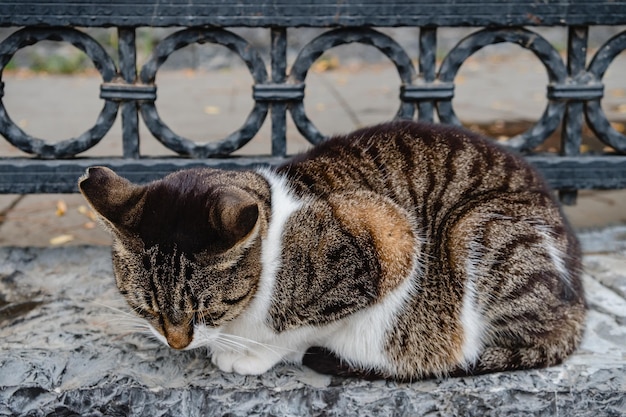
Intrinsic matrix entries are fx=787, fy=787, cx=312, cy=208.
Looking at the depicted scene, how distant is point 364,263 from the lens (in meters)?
2.43

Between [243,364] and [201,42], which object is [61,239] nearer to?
[201,42]

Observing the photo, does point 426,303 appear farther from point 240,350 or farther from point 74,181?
point 74,181

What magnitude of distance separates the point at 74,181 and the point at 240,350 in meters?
1.19

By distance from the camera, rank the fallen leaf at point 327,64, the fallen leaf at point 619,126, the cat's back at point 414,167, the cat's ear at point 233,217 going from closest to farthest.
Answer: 1. the cat's ear at point 233,217
2. the cat's back at point 414,167
3. the fallen leaf at point 619,126
4. the fallen leaf at point 327,64

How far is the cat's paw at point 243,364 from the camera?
2.52 metres

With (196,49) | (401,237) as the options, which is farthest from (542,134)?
(196,49)

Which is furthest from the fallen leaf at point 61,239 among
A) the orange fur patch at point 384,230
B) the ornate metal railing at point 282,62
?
the orange fur patch at point 384,230

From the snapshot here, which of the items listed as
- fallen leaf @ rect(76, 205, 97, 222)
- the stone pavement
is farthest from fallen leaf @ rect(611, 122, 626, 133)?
fallen leaf @ rect(76, 205, 97, 222)

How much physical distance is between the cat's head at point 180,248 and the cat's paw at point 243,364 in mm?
248

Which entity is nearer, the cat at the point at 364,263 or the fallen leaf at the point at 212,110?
the cat at the point at 364,263

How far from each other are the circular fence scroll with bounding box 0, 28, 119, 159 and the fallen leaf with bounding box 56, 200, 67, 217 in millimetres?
1178

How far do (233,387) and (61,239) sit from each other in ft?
6.14

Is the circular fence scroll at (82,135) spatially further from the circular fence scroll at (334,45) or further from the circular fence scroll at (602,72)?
the circular fence scroll at (602,72)

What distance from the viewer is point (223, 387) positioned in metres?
2.44
